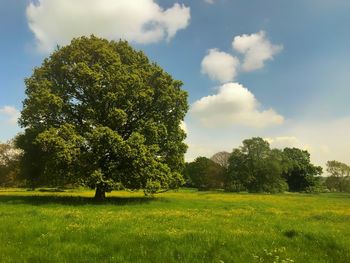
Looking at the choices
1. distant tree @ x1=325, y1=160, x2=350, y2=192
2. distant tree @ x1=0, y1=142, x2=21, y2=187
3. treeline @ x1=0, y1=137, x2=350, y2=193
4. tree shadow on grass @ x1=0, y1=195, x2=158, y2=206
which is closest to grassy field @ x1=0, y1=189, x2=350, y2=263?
tree shadow on grass @ x1=0, y1=195, x2=158, y2=206

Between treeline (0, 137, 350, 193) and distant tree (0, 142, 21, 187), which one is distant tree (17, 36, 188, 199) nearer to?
treeline (0, 137, 350, 193)

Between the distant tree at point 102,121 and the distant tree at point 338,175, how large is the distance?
5399 inches

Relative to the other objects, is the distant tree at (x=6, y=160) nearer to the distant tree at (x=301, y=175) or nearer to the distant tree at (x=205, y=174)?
the distant tree at (x=205, y=174)

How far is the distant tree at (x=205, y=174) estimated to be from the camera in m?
151

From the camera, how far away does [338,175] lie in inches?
6649

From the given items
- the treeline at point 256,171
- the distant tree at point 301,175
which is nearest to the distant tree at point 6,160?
the treeline at point 256,171

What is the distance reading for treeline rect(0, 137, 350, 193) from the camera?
10656cm

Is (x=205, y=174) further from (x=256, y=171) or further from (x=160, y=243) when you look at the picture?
(x=160, y=243)

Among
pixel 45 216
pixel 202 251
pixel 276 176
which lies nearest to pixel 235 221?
pixel 202 251

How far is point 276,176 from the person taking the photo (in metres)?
119

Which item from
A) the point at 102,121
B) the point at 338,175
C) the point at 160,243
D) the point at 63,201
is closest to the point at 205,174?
the point at 338,175

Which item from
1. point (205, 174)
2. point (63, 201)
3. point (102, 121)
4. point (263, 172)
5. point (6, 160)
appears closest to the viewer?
point (63, 201)

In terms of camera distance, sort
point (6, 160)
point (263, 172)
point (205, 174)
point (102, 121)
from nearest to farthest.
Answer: point (102, 121) < point (6, 160) < point (263, 172) < point (205, 174)

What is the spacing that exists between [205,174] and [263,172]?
36.4 m
